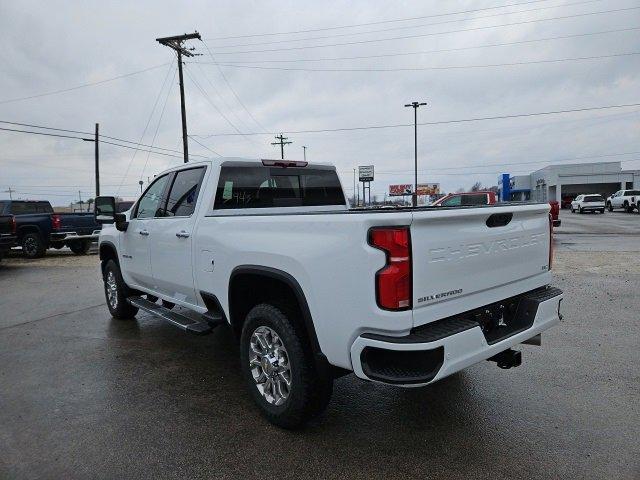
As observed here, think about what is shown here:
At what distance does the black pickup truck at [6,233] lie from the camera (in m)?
12.5

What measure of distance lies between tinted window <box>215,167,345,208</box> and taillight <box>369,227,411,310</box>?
2.20 meters

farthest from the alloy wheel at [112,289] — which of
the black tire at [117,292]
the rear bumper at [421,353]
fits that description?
the rear bumper at [421,353]

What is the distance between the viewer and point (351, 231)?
257 cm

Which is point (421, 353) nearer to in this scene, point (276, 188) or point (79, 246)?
point (276, 188)

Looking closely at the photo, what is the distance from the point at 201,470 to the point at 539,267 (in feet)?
9.07

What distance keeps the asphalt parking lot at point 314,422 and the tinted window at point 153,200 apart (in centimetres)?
154

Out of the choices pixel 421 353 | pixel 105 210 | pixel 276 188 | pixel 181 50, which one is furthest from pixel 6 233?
pixel 181 50

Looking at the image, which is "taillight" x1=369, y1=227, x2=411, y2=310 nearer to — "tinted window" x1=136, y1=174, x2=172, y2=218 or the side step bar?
the side step bar

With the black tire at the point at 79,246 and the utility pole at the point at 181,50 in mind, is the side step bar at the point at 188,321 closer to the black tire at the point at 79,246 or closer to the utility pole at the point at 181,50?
the black tire at the point at 79,246

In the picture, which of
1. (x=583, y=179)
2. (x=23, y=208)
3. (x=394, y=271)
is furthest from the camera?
(x=583, y=179)

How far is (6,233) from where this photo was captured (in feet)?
41.8

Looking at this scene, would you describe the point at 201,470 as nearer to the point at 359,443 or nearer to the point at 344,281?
the point at 359,443

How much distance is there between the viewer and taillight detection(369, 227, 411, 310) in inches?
96.8

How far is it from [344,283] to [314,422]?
135cm
